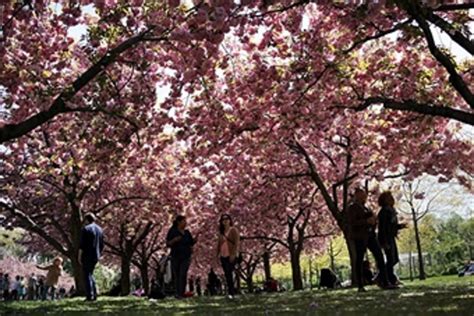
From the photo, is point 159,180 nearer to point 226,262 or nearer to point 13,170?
point 13,170

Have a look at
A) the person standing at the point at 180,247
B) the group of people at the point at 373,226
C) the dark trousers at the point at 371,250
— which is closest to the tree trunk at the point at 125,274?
the person standing at the point at 180,247

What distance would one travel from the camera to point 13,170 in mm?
23781

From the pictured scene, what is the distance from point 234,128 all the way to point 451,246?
4849 cm

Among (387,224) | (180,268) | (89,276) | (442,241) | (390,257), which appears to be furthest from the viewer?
(442,241)

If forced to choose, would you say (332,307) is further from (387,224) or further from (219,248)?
(219,248)

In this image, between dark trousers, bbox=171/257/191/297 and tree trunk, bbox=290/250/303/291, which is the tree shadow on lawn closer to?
dark trousers, bbox=171/257/191/297

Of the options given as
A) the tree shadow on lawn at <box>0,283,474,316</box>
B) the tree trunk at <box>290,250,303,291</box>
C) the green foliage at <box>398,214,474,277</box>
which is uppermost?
the green foliage at <box>398,214,474,277</box>

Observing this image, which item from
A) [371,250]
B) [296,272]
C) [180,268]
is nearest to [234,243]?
[180,268]

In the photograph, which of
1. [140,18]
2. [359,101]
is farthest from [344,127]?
[140,18]

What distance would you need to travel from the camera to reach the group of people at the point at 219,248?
1409 cm

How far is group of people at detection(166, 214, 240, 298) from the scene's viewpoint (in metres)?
14.1

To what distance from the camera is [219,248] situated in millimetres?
14188

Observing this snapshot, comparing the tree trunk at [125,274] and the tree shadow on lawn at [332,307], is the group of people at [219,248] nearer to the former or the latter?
the tree shadow on lawn at [332,307]

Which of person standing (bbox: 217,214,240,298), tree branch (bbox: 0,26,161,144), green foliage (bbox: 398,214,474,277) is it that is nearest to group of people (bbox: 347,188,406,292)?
person standing (bbox: 217,214,240,298)
